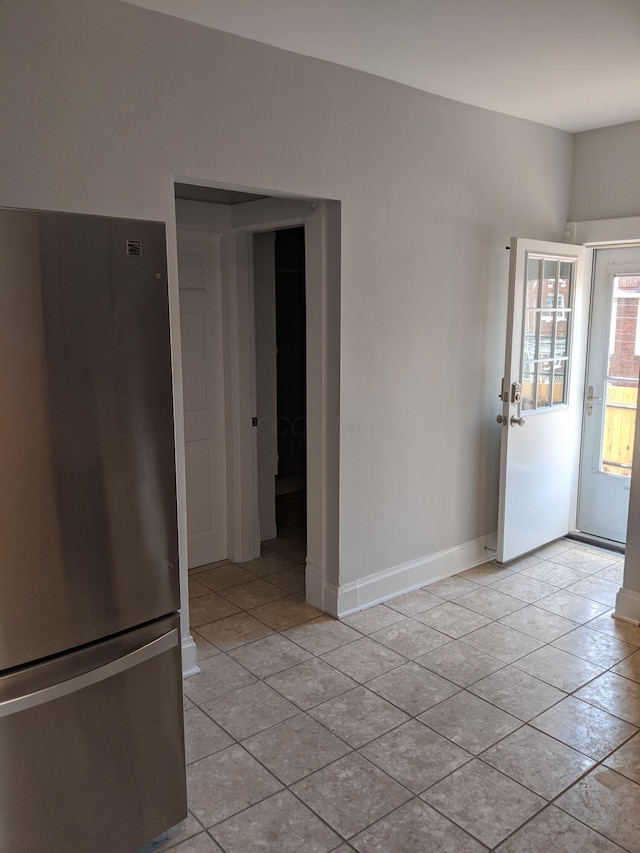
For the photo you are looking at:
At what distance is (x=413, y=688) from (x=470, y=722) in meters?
0.31

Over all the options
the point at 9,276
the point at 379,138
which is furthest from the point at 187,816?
the point at 379,138

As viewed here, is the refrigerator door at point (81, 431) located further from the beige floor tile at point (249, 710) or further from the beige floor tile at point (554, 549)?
the beige floor tile at point (554, 549)

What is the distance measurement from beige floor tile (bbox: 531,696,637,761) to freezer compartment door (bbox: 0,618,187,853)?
4.80 ft

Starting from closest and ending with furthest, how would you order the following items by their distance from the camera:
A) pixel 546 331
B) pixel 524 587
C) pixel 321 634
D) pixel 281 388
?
pixel 321 634, pixel 524 587, pixel 546 331, pixel 281 388

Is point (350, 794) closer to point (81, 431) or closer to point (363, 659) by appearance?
point (363, 659)

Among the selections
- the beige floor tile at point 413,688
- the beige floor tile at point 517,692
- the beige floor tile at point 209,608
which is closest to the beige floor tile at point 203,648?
the beige floor tile at point 209,608

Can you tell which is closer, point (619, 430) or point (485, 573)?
point (485, 573)

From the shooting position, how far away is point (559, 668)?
3.08 meters

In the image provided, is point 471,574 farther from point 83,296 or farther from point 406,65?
point 83,296

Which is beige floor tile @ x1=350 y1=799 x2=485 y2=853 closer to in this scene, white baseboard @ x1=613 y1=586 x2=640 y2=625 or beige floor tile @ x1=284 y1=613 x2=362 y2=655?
beige floor tile @ x1=284 y1=613 x2=362 y2=655

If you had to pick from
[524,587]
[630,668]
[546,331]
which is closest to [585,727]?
[630,668]

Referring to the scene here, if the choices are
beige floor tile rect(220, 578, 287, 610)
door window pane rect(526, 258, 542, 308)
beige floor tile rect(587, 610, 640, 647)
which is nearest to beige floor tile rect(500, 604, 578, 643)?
beige floor tile rect(587, 610, 640, 647)

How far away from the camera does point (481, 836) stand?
6.89 ft

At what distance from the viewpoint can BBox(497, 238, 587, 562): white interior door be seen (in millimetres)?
4000
